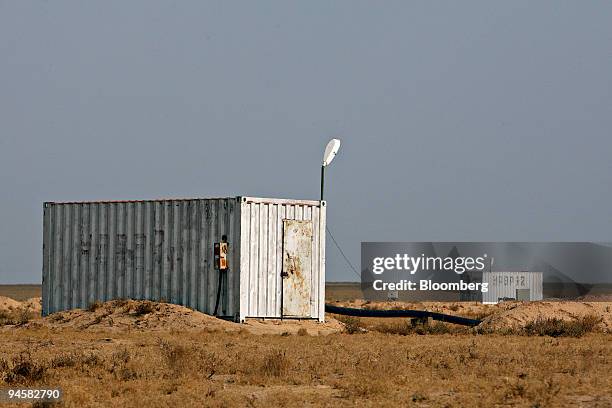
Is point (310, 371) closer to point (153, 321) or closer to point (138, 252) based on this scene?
point (153, 321)

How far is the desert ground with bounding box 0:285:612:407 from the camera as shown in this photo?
15.6m

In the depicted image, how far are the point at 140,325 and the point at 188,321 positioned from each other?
122 cm

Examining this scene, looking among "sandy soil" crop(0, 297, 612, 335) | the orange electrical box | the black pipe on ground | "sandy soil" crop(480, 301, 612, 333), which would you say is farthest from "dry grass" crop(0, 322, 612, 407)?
the black pipe on ground

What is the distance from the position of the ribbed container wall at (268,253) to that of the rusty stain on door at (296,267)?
0.14 meters

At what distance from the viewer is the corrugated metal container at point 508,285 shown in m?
66.4

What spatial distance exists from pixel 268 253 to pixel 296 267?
3.43 feet

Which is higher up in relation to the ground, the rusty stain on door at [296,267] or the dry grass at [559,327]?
the rusty stain on door at [296,267]

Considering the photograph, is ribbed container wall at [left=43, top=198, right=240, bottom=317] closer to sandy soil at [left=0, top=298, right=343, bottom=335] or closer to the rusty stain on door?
sandy soil at [left=0, top=298, right=343, bottom=335]

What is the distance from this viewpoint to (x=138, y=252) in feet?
101

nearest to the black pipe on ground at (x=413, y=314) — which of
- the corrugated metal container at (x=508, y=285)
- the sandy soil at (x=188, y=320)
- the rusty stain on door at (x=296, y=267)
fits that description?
the sandy soil at (x=188, y=320)

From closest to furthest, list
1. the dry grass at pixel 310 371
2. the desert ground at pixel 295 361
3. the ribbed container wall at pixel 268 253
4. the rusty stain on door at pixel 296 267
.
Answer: the dry grass at pixel 310 371, the desert ground at pixel 295 361, the ribbed container wall at pixel 268 253, the rusty stain on door at pixel 296 267

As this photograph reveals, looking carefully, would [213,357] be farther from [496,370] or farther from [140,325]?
[140,325]

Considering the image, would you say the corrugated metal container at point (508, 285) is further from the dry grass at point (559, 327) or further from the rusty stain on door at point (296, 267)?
the rusty stain on door at point (296, 267)

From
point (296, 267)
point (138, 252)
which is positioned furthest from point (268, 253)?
point (138, 252)
